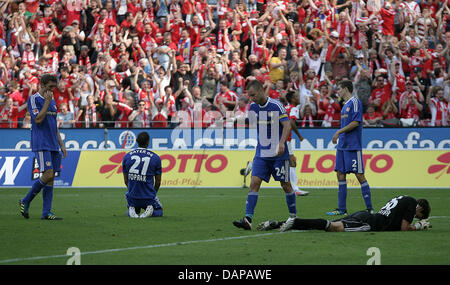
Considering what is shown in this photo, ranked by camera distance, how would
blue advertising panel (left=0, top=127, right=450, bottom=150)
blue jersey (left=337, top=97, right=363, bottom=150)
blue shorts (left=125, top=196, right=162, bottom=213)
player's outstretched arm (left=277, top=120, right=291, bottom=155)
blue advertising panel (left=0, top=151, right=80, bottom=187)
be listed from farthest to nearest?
blue advertising panel (left=0, top=127, right=450, bottom=150), blue advertising panel (left=0, top=151, right=80, bottom=187), blue jersey (left=337, top=97, right=363, bottom=150), blue shorts (left=125, top=196, right=162, bottom=213), player's outstretched arm (left=277, top=120, right=291, bottom=155)

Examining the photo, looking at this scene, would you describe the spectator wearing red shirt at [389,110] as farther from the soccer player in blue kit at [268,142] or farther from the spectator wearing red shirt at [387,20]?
the soccer player in blue kit at [268,142]

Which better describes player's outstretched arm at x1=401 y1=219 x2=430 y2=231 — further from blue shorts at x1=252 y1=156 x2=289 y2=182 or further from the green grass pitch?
blue shorts at x1=252 y1=156 x2=289 y2=182

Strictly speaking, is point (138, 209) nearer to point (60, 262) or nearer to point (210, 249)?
point (210, 249)

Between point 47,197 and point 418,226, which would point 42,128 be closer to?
point 47,197

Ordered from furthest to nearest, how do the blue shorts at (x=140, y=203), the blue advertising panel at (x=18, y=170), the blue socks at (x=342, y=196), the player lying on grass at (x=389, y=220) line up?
the blue advertising panel at (x=18, y=170) < the blue socks at (x=342, y=196) < the blue shorts at (x=140, y=203) < the player lying on grass at (x=389, y=220)

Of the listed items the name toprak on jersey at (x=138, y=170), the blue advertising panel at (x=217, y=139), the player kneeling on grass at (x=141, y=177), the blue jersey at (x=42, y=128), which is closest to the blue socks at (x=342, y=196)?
the player kneeling on grass at (x=141, y=177)

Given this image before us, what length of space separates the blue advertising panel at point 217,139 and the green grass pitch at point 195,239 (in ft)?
20.8

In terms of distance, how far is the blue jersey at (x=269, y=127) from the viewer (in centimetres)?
1205

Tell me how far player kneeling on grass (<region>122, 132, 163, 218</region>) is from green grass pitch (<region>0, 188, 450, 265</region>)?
1.20 ft

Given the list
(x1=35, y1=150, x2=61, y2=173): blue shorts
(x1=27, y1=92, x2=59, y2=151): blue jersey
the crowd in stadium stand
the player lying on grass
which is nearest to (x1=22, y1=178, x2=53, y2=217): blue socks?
(x1=35, y1=150, x2=61, y2=173): blue shorts

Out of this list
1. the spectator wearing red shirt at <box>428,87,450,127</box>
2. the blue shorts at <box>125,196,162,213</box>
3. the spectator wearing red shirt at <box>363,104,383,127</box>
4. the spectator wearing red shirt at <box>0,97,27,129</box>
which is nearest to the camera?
the blue shorts at <box>125,196,162,213</box>

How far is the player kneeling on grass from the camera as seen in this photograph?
45.2ft

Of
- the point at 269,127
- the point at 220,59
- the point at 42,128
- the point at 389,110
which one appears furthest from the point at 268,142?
the point at 220,59

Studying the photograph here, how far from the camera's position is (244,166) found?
22.5m
